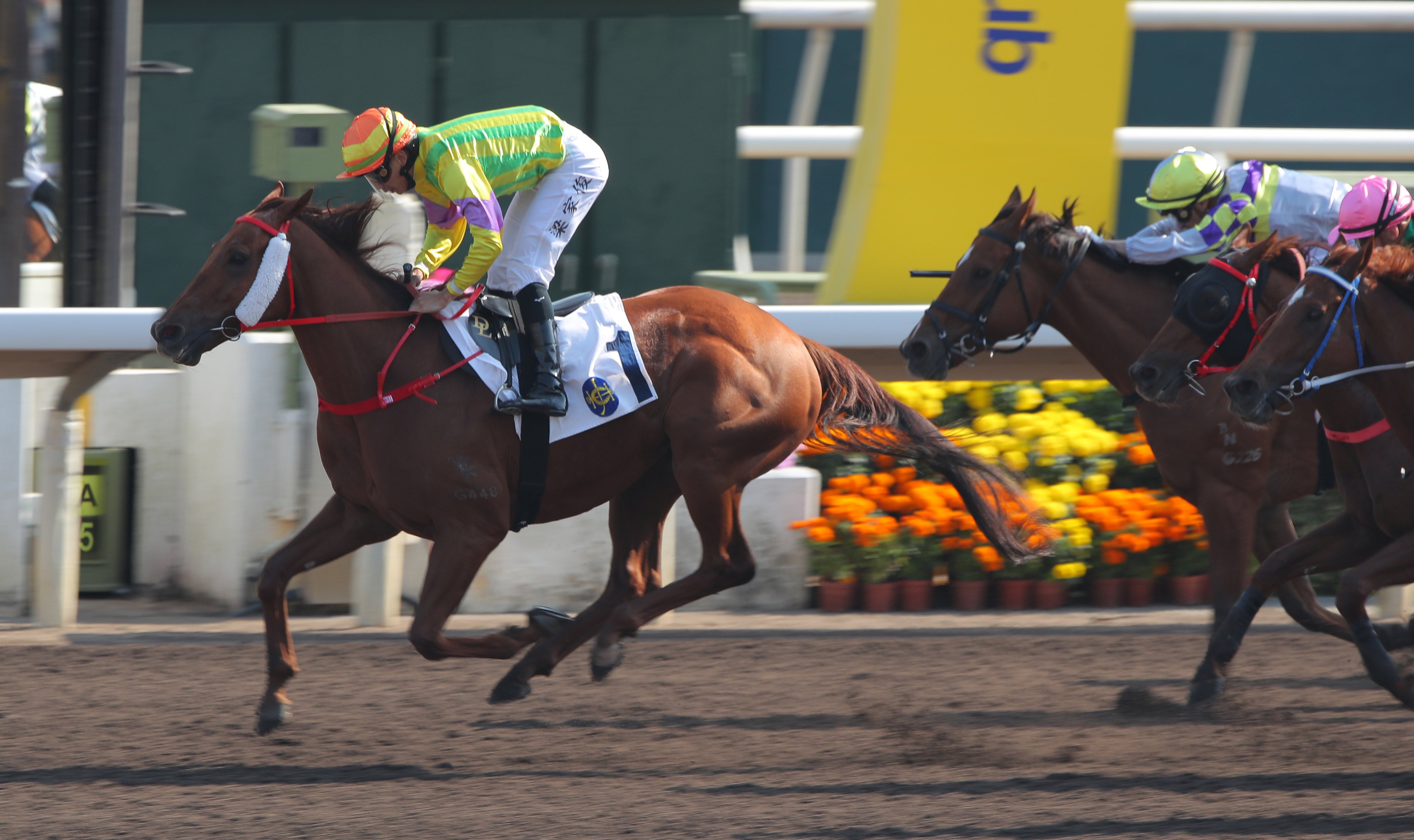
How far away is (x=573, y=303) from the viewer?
16.7 ft

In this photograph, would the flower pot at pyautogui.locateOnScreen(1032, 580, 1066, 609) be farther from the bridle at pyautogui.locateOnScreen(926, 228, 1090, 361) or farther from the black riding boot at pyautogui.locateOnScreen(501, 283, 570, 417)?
the black riding boot at pyautogui.locateOnScreen(501, 283, 570, 417)

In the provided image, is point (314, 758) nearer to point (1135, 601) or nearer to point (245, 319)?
point (245, 319)

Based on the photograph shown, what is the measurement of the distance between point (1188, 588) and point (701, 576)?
2.70 m

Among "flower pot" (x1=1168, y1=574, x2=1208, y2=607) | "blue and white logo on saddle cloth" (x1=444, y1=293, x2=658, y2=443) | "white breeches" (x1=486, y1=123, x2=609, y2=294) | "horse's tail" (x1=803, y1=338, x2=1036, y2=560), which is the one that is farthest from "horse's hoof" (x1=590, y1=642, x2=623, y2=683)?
"flower pot" (x1=1168, y1=574, x2=1208, y2=607)

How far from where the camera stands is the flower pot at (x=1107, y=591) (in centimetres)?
685

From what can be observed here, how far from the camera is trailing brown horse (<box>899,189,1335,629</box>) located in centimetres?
543

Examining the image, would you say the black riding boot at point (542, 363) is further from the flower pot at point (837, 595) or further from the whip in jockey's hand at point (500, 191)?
the flower pot at point (837, 595)

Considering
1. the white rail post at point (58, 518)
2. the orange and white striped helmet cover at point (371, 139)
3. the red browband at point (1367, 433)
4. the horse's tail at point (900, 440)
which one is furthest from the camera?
the white rail post at point (58, 518)

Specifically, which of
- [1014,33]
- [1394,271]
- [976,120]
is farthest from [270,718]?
[1014,33]

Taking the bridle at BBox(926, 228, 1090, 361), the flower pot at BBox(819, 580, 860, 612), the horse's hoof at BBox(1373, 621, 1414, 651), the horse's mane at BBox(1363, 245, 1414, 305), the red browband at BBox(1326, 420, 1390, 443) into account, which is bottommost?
the flower pot at BBox(819, 580, 860, 612)

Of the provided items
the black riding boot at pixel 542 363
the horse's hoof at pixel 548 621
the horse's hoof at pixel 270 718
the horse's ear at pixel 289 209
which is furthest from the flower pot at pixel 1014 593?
the horse's ear at pixel 289 209

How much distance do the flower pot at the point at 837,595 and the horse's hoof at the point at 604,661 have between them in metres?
1.76

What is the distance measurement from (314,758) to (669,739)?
1074mm

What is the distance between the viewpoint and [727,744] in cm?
484
